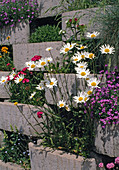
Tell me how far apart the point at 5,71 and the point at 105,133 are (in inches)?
81.1

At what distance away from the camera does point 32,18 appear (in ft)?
12.5

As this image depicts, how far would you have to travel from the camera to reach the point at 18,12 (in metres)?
3.83

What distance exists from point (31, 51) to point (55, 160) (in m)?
1.65

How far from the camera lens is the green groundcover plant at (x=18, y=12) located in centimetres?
379

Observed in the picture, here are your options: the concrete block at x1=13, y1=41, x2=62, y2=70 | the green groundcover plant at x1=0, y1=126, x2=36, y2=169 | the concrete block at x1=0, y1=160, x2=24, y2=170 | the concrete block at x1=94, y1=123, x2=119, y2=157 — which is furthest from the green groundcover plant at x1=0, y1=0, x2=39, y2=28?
the concrete block at x1=94, y1=123, x2=119, y2=157

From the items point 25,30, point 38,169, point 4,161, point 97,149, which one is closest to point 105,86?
point 97,149

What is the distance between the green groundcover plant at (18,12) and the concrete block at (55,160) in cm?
224

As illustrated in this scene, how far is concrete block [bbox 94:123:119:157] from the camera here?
206cm

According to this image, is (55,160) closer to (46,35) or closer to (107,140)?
(107,140)

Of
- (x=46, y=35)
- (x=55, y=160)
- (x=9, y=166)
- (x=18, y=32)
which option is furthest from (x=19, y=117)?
(x=18, y=32)

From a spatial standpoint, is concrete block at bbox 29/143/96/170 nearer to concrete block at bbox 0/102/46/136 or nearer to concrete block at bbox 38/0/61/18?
concrete block at bbox 0/102/46/136

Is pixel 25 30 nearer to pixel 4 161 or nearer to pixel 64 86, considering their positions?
pixel 64 86

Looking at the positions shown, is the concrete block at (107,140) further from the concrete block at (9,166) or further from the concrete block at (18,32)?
the concrete block at (18,32)

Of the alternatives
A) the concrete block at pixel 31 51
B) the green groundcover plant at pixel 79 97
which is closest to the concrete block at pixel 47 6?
the concrete block at pixel 31 51
